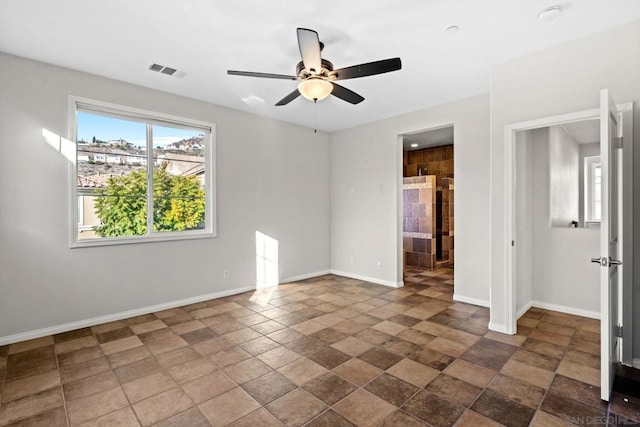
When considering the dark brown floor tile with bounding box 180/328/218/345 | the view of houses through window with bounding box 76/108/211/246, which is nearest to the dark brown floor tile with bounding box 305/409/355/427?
the dark brown floor tile with bounding box 180/328/218/345

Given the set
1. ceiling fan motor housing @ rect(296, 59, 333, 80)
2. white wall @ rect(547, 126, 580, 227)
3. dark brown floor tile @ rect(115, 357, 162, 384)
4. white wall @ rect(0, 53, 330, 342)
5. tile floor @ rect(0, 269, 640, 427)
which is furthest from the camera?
white wall @ rect(547, 126, 580, 227)

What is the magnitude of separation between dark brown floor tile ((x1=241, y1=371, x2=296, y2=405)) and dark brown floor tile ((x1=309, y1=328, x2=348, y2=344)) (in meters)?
0.76

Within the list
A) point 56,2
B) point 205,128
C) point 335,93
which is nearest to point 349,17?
point 335,93

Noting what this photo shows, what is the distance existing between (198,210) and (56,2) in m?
2.73

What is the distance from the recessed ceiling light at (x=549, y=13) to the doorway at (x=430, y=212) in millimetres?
3585

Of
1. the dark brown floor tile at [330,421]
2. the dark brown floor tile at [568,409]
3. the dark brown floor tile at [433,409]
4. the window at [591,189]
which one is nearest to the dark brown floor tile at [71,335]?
the dark brown floor tile at [330,421]

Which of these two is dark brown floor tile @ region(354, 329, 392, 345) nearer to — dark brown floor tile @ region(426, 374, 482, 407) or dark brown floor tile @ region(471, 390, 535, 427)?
dark brown floor tile @ region(426, 374, 482, 407)

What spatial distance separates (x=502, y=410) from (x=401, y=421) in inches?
27.8

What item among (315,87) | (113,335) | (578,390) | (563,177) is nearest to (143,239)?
(113,335)

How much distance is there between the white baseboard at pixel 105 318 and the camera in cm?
319

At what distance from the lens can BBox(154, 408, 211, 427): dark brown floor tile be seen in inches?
78.4

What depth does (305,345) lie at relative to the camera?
3.11m

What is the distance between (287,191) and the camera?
560 centimetres

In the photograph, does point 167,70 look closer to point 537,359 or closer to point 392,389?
point 392,389
